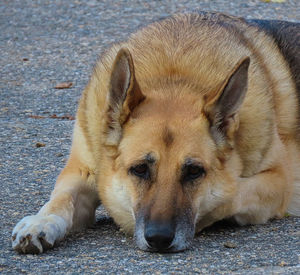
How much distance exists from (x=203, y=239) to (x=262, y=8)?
8113 mm

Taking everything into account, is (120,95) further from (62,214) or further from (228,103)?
(62,214)

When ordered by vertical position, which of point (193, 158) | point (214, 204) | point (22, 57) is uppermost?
point (193, 158)

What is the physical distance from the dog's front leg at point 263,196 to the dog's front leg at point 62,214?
95 cm

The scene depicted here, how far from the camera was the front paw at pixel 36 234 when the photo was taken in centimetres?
439

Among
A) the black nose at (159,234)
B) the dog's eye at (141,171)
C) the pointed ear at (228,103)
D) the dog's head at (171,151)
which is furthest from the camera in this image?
the pointed ear at (228,103)

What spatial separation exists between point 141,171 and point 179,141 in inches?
10.9

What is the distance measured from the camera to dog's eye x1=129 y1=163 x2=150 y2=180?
4.42 meters

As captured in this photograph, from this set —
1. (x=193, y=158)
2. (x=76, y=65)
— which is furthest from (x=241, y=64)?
(x=76, y=65)

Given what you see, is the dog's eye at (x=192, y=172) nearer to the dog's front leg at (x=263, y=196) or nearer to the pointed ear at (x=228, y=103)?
the pointed ear at (x=228, y=103)

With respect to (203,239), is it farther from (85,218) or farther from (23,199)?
(23,199)

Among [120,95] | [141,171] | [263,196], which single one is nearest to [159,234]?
[141,171]

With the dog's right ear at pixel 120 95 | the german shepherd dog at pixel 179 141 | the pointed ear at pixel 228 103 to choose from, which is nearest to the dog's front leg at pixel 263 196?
the german shepherd dog at pixel 179 141

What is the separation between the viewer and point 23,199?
559 centimetres

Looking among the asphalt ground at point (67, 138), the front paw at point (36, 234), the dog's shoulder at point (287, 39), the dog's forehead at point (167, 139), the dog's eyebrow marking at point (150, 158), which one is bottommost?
the asphalt ground at point (67, 138)
